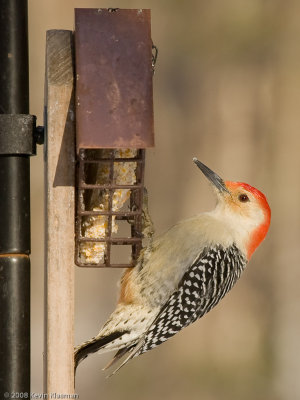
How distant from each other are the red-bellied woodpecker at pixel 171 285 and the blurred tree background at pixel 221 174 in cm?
370

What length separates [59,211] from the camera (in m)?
3.18

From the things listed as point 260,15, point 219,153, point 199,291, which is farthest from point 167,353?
point 199,291

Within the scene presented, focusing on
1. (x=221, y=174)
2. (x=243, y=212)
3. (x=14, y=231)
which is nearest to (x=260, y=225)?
(x=243, y=212)

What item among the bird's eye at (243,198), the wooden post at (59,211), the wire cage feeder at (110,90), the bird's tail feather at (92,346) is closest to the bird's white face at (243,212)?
the bird's eye at (243,198)

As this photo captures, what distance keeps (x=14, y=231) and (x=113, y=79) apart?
64cm

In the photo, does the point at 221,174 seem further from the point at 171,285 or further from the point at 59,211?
the point at 59,211

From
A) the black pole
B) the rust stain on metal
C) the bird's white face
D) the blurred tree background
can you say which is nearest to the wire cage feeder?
the rust stain on metal

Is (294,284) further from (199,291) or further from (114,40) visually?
(114,40)

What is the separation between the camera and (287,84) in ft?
27.6

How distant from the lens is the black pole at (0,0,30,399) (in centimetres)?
313

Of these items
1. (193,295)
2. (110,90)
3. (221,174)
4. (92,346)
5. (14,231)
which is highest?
(110,90)

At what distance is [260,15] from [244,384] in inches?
137

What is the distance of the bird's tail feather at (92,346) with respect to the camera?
357 cm

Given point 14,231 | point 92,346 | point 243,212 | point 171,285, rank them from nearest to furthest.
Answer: point 14,231 → point 92,346 → point 171,285 → point 243,212
